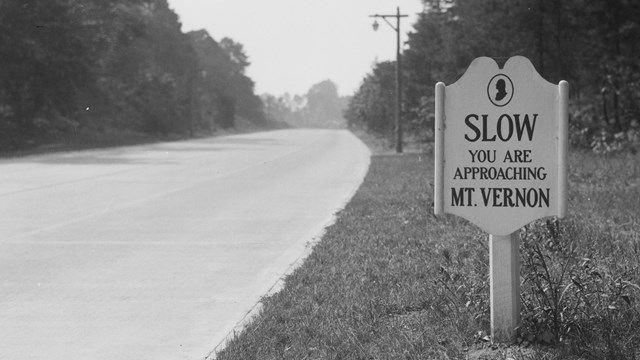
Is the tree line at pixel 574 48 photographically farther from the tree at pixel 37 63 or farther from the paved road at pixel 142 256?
the tree at pixel 37 63

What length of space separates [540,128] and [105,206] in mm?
11499

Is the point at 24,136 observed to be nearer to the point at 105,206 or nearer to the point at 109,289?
the point at 105,206

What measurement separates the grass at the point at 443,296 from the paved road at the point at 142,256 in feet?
1.64

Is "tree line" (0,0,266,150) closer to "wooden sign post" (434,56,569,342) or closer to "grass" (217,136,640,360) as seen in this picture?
"grass" (217,136,640,360)

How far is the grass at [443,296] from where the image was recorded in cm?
521

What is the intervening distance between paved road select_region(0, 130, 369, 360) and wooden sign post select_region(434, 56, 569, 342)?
2.04 meters

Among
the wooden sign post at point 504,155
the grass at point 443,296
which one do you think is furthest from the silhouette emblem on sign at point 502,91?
the grass at point 443,296

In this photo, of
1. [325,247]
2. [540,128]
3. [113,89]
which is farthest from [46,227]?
[113,89]

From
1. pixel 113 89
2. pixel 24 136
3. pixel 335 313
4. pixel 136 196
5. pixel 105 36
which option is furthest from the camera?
pixel 113 89

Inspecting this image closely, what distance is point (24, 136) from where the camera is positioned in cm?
4397

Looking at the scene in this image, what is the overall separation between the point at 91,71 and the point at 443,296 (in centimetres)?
4306

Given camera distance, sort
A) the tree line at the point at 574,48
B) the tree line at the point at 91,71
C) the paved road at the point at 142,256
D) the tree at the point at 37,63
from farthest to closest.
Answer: the tree line at the point at 91,71, the tree at the point at 37,63, the tree line at the point at 574,48, the paved road at the point at 142,256

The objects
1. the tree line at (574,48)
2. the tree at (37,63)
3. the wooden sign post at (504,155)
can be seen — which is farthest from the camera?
the tree at (37,63)

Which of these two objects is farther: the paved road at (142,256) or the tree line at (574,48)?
the tree line at (574,48)
